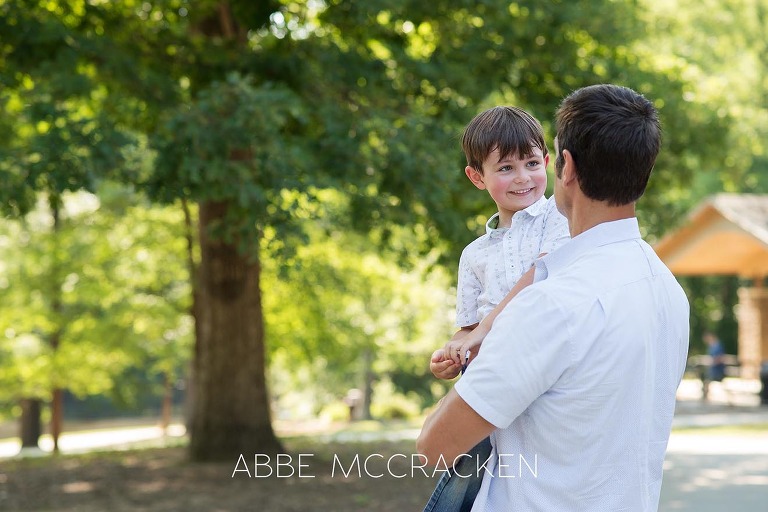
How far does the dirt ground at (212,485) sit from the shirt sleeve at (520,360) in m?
7.10

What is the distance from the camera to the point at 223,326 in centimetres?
1250

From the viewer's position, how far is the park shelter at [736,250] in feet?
69.5

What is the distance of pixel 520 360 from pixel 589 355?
0.15 metres

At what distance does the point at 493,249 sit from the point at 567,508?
1.03 m

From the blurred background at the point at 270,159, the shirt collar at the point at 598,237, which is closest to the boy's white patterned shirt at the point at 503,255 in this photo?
the shirt collar at the point at 598,237

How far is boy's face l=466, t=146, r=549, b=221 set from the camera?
125 inches

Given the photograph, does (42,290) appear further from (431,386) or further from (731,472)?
(431,386)

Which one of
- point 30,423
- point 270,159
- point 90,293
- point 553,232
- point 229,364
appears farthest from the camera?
point 30,423

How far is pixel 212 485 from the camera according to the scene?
36.6 ft

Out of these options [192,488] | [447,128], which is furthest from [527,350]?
[192,488]

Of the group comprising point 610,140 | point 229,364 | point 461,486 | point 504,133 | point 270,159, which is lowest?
point 229,364

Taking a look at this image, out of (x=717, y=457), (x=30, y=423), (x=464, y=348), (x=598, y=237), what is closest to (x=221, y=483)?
(x=717, y=457)

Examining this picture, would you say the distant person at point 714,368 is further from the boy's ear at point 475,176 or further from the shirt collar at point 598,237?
the shirt collar at point 598,237

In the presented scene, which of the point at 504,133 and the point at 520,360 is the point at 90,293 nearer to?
the point at 504,133
